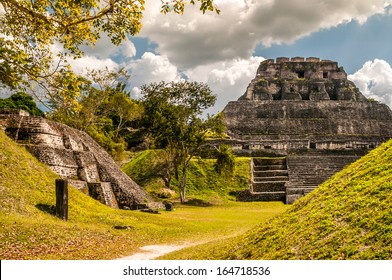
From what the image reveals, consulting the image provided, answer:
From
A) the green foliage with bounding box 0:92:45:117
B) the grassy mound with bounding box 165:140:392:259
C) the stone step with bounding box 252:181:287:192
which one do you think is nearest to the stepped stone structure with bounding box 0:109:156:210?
the stone step with bounding box 252:181:287:192

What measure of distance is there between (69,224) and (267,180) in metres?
16.1

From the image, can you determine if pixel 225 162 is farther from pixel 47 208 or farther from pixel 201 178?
pixel 47 208

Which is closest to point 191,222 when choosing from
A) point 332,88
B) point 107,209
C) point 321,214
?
point 107,209

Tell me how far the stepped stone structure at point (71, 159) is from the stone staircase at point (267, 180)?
746cm

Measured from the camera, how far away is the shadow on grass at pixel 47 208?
441 inches

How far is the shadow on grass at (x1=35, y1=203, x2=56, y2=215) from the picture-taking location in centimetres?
1120

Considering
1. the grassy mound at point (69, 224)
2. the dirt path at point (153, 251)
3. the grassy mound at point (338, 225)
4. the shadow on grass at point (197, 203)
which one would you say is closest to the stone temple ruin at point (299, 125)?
the shadow on grass at point (197, 203)

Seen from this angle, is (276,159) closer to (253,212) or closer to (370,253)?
(253,212)

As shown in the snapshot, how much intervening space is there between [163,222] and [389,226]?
1010 cm

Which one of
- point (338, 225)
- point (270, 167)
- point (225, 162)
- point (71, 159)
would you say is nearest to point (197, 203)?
point (225, 162)

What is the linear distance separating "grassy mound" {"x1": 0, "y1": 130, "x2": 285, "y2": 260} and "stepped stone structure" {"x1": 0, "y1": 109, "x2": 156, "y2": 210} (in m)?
0.95

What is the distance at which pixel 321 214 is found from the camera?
19.2 feet

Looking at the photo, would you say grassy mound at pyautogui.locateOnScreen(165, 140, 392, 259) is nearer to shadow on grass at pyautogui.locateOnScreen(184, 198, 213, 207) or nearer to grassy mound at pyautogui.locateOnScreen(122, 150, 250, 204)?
shadow on grass at pyautogui.locateOnScreen(184, 198, 213, 207)

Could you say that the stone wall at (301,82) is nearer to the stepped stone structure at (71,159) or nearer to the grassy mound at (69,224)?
the stepped stone structure at (71,159)
